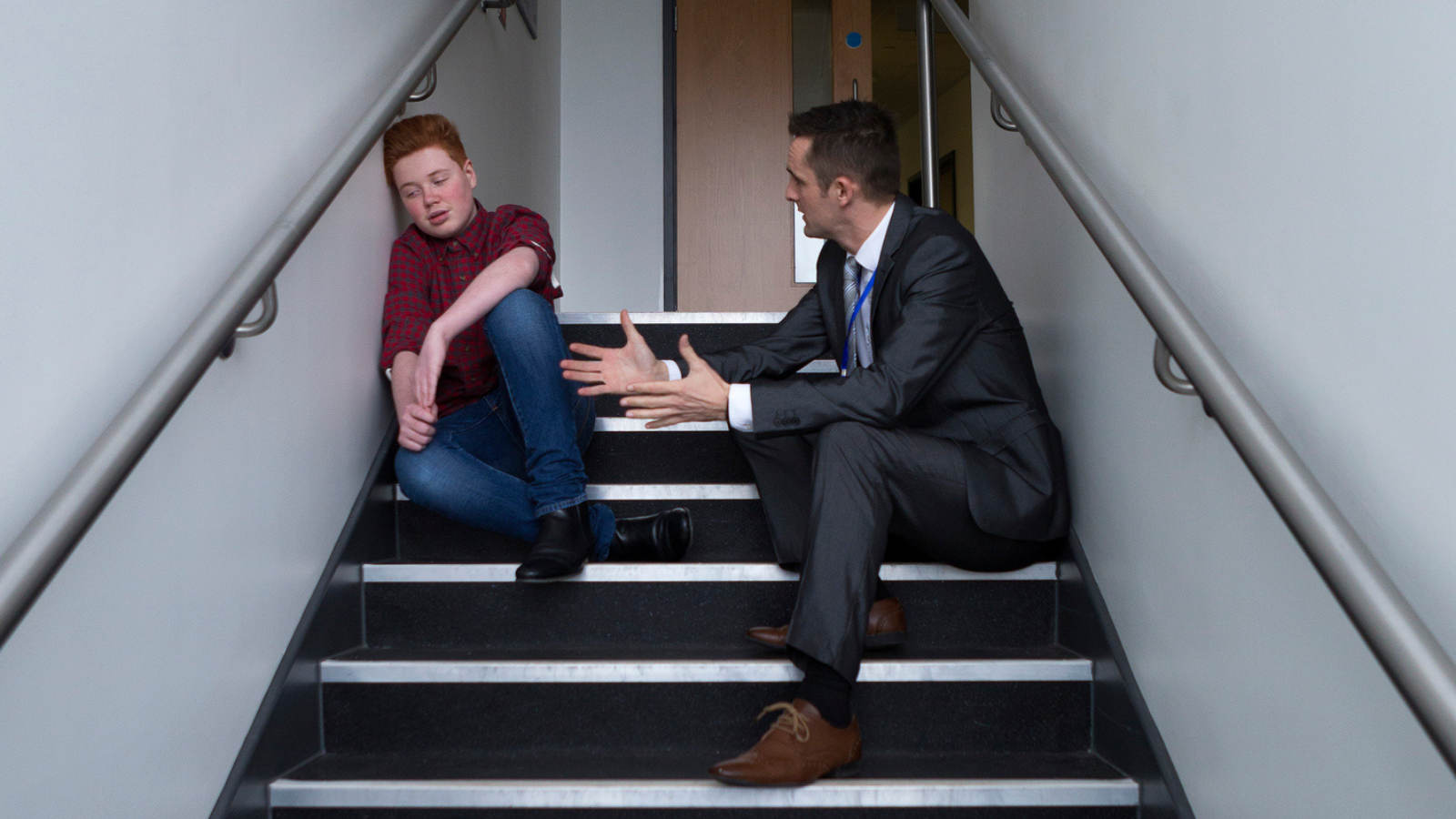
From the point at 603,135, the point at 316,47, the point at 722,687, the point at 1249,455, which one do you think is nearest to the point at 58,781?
the point at 722,687

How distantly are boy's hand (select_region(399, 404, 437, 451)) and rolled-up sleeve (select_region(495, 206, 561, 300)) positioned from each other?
0.30 m

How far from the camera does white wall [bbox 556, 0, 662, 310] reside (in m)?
3.98

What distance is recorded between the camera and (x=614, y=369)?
1.54 meters

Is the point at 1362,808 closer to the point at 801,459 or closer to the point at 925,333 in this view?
the point at 925,333

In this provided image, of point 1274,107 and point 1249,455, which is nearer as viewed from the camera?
point 1249,455

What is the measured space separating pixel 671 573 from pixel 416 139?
0.98 metres

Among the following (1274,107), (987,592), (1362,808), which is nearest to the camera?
(1362,808)

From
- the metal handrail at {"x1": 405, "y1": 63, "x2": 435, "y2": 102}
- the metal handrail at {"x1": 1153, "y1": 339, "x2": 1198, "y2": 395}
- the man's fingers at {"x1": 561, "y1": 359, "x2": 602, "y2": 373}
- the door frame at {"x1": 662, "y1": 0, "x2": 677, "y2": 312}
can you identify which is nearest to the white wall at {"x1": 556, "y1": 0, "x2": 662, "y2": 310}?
the door frame at {"x1": 662, "y1": 0, "x2": 677, "y2": 312}

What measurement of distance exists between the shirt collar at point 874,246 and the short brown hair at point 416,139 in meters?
0.82

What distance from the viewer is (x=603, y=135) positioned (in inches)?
158

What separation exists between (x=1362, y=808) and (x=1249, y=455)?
1.16 ft

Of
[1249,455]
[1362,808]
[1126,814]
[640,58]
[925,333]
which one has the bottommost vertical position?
[1126,814]

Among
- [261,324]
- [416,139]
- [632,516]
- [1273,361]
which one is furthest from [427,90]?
[1273,361]

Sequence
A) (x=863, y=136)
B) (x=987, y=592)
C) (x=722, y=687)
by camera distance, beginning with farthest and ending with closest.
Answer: (x=863, y=136), (x=987, y=592), (x=722, y=687)
